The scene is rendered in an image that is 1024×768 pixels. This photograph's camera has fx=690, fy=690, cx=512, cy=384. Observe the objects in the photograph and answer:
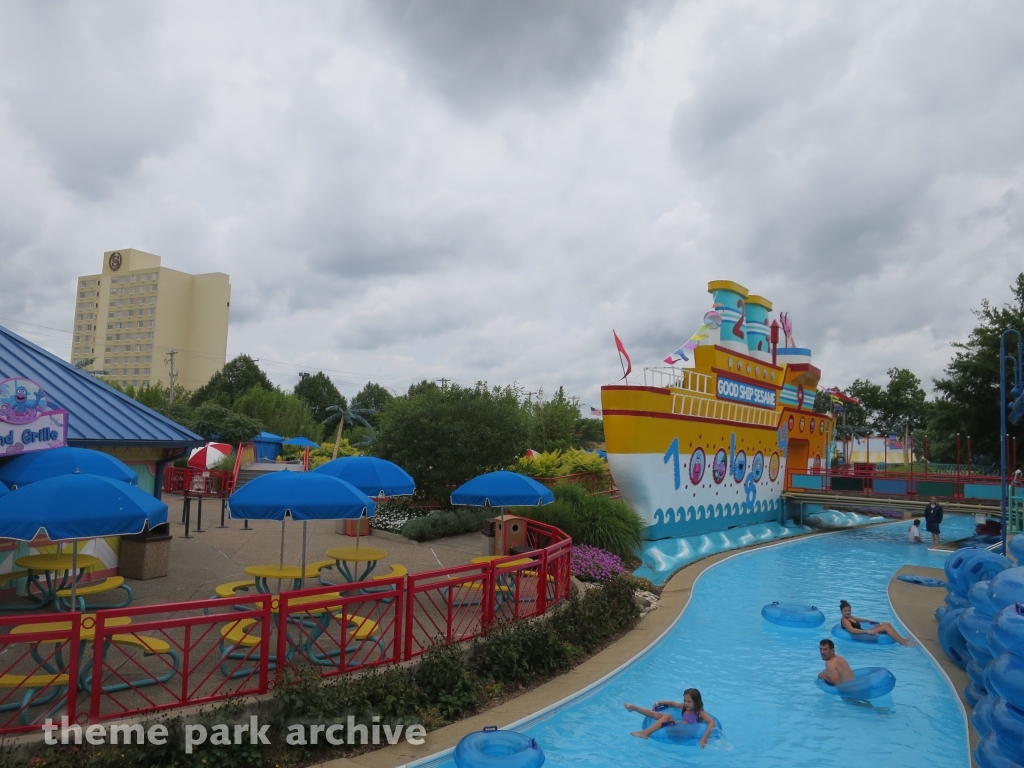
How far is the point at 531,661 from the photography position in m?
9.25

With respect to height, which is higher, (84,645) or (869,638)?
(84,645)

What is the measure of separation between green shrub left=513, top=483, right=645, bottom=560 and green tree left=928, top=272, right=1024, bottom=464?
20.9m

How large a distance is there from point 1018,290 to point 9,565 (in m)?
37.8

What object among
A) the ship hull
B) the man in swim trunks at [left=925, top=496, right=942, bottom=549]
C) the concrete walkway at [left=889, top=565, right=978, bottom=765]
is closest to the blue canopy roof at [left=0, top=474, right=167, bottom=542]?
the concrete walkway at [left=889, top=565, right=978, bottom=765]

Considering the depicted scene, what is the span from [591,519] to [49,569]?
1150cm

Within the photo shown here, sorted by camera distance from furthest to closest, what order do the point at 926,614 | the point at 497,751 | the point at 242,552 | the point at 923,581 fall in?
the point at 923,581
the point at 242,552
the point at 926,614
the point at 497,751

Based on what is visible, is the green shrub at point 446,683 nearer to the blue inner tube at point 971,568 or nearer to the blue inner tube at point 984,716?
the blue inner tube at point 984,716

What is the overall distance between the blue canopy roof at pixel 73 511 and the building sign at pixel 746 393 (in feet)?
64.5

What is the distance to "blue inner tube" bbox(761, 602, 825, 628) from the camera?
12.7 meters

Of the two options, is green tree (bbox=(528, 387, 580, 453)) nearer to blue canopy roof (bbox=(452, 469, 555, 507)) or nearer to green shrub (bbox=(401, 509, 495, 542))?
green shrub (bbox=(401, 509, 495, 542))

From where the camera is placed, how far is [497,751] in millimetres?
6559

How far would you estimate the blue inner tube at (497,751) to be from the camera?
6.39m

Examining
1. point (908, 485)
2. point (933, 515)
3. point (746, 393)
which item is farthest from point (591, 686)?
point (908, 485)

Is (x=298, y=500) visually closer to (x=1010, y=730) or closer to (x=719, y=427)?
(x=1010, y=730)
